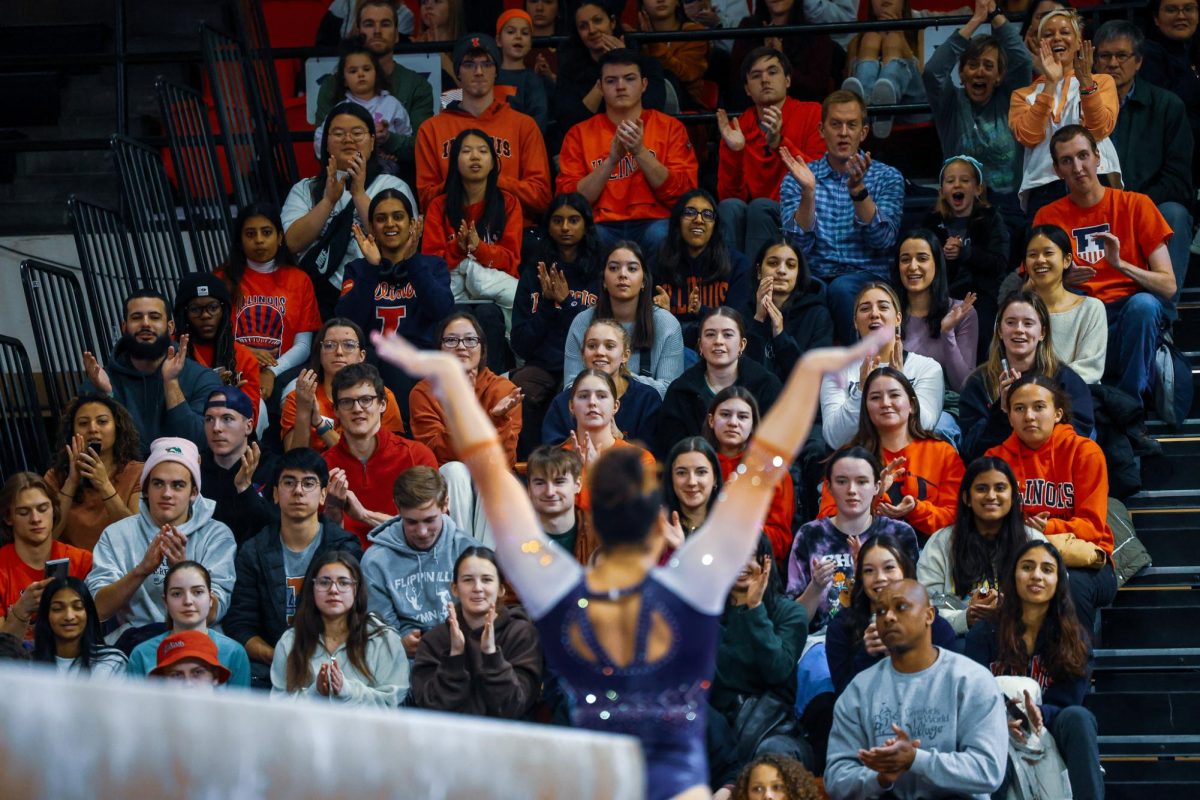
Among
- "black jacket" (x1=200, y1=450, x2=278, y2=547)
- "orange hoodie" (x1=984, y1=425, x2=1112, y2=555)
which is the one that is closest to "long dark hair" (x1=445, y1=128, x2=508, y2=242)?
"black jacket" (x1=200, y1=450, x2=278, y2=547)

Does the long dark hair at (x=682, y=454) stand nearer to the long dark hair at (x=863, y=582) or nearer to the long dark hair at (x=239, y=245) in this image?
the long dark hair at (x=863, y=582)

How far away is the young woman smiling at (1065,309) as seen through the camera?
9.62m

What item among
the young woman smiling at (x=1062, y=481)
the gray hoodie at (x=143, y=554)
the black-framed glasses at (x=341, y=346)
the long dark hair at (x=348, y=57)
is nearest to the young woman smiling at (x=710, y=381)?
the young woman smiling at (x=1062, y=481)

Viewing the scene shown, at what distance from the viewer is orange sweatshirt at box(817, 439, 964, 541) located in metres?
8.74

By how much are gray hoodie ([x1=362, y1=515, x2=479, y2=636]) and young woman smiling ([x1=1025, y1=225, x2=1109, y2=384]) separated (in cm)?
322

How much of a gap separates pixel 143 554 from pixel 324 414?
1.38 meters

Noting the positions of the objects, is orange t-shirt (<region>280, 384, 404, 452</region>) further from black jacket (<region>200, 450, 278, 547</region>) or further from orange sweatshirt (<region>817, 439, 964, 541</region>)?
orange sweatshirt (<region>817, 439, 964, 541</region>)

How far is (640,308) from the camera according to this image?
9.95m

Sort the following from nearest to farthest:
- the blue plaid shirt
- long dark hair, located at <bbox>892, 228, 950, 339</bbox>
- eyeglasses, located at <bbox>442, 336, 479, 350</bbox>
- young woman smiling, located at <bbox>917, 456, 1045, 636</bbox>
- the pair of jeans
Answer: young woman smiling, located at <bbox>917, 456, 1045, 636</bbox>
eyeglasses, located at <bbox>442, 336, 479, 350</bbox>
the pair of jeans
long dark hair, located at <bbox>892, 228, 950, 339</bbox>
the blue plaid shirt

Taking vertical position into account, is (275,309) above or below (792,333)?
above

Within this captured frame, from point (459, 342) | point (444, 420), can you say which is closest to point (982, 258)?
point (459, 342)

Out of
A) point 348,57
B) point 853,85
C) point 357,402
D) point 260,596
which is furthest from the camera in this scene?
point 348,57

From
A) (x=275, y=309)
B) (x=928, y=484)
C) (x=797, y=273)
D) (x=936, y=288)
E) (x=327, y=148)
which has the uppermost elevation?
(x=327, y=148)

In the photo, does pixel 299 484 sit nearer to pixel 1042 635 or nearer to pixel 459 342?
pixel 459 342
